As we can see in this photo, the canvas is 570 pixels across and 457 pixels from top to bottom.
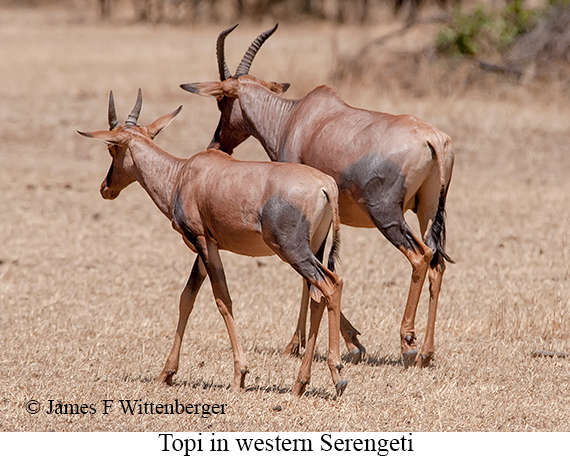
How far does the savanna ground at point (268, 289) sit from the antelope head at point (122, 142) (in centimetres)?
137

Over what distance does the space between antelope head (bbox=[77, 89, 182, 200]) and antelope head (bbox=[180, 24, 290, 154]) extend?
0.98m

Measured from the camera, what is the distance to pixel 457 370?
23.7 feet

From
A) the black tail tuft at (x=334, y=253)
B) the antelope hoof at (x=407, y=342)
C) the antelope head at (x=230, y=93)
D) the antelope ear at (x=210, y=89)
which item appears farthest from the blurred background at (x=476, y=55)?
the black tail tuft at (x=334, y=253)

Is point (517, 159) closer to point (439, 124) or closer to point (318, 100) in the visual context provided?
point (439, 124)

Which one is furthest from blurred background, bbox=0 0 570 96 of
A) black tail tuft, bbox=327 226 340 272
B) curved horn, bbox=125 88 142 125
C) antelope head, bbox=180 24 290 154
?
black tail tuft, bbox=327 226 340 272

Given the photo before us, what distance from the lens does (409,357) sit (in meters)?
7.29

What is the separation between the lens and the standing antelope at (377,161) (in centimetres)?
710

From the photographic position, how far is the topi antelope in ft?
19.9

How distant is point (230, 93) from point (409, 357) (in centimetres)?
267

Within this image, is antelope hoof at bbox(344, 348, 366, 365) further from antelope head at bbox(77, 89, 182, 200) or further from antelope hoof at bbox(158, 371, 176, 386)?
antelope head at bbox(77, 89, 182, 200)

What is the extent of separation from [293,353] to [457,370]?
4.40 feet

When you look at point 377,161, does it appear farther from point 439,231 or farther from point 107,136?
point 107,136

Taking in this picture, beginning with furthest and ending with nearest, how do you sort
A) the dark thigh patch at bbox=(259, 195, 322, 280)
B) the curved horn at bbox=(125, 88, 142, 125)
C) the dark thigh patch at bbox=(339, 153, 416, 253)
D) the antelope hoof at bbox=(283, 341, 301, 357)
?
the antelope hoof at bbox=(283, 341, 301, 357) → the dark thigh patch at bbox=(339, 153, 416, 253) → the curved horn at bbox=(125, 88, 142, 125) → the dark thigh patch at bbox=(259, 195, 322, 280)

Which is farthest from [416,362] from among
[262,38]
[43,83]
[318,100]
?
[43,83]
